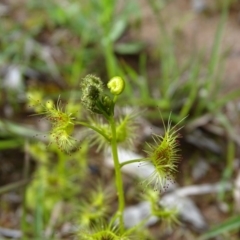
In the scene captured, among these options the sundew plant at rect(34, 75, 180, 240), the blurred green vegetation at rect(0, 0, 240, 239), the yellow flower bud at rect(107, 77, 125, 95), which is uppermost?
the blurred green vegetation at rect(0, 0, 240, 239)

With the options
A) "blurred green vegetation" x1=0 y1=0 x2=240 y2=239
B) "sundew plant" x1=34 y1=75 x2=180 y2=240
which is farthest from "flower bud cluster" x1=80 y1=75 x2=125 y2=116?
Answer: "blurred green vegetation" x1=0 y1=0 x2=240 y2=239

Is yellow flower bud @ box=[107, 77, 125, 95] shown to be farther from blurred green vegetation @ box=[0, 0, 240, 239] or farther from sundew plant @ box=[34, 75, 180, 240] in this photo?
blurred green vegetation @ box=[0, 0, 240, 239]

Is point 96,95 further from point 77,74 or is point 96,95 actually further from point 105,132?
point 77,74

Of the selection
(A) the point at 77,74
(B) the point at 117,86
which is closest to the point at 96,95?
(B) the point at 117,86

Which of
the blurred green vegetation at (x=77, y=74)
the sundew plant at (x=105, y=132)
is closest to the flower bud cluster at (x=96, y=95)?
the sundew plant at (x=105, y=132)

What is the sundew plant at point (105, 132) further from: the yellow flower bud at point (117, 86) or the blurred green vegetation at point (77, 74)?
the blurred green vegetation at point (77, 74)

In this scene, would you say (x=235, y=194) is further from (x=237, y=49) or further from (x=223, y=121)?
(x=237, y=49)

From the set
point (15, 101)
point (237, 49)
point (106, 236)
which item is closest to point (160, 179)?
point (106, 236)

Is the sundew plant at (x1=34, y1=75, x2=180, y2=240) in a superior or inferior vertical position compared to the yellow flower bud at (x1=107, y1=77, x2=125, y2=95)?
inferior

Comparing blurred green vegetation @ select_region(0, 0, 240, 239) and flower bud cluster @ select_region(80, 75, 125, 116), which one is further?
blurred green vegetation @ select_region(0, 0, 240, 239)
